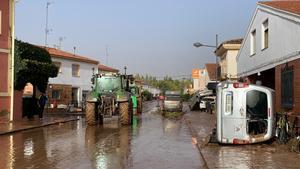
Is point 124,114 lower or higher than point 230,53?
lower

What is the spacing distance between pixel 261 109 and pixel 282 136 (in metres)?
1.14

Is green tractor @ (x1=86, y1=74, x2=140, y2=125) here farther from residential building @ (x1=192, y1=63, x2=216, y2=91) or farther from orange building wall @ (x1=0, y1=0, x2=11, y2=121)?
residential building @ (x1=192, y1=63, x2=216, y2=91)

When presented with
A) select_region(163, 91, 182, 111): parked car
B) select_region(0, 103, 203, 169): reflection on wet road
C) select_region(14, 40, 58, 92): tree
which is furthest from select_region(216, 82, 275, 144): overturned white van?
select_region(163, 91, 182, 111): parked car

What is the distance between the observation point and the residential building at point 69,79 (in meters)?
55.6

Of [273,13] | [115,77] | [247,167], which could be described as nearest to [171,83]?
[115,77]

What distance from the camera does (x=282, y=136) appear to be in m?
15.0

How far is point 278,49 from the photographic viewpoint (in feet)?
62.2

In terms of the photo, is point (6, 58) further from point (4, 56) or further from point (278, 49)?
point (278, 49)

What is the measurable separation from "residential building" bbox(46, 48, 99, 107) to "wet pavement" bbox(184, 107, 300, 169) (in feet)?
133

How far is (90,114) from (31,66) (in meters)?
7.11

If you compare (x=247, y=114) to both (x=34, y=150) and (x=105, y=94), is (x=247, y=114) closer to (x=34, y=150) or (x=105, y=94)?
(x=34, y=150)

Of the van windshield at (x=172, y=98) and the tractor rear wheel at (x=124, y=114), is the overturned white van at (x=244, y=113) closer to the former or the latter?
the tractor rear wheel at (x=124, y=114)

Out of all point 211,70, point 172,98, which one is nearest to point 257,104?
point 172,98

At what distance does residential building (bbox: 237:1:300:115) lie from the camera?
1655 cm
